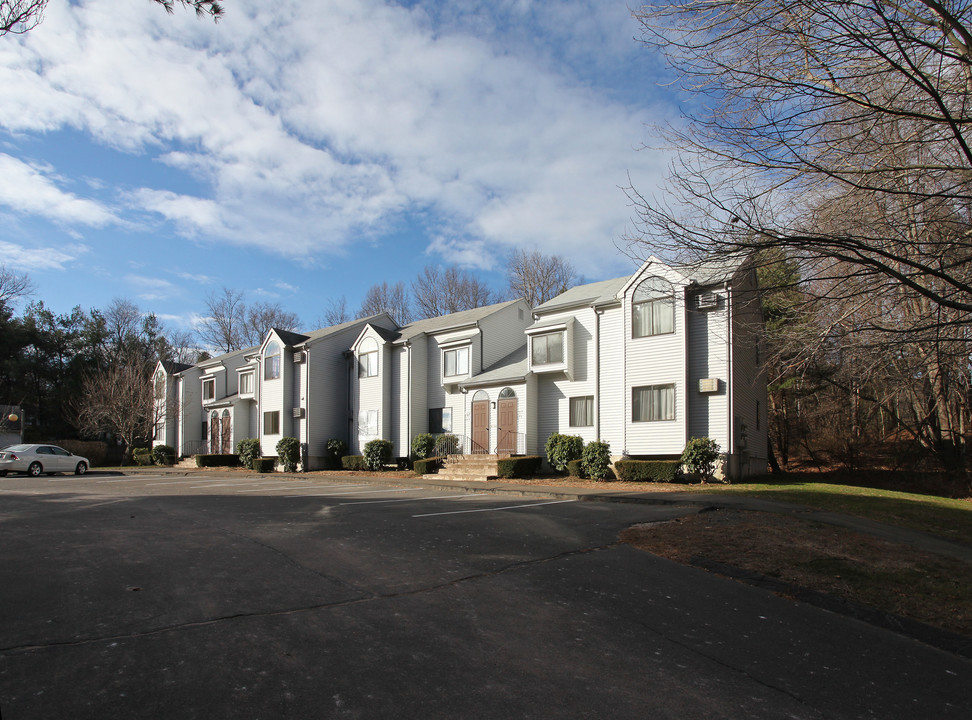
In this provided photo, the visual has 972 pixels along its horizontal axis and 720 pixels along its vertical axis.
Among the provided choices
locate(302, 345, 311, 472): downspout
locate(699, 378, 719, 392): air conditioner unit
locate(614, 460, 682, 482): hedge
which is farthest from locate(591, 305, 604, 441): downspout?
locate(302, 345, 311, 472): downspout

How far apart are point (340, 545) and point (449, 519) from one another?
9.91ft

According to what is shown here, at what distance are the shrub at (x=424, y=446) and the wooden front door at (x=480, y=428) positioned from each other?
248 centimetres

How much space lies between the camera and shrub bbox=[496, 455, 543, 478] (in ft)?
73.9

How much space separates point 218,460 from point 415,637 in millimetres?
36150

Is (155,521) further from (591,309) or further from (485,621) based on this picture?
(591,309)

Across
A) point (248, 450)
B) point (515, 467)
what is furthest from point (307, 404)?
point (515, 467)

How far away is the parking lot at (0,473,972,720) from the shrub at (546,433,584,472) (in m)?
14.3

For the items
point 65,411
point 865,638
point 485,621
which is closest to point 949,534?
point 865,638

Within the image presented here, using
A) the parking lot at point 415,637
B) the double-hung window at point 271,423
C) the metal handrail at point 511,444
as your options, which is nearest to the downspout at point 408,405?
the metal handrail at point 511,444

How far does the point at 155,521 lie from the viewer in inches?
408

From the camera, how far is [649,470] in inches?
790

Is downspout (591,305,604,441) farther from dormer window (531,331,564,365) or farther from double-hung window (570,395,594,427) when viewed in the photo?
dormer window (531,331,564,365)

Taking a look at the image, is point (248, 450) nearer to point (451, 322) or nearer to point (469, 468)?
point (451, 322)

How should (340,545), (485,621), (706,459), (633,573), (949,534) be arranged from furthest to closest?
(706,459) → (949,534) → (340,545) → (633,573) → (485,621)
